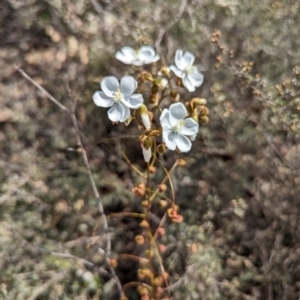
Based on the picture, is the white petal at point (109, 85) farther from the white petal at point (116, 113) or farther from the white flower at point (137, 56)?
the white flower at point (137, 56)

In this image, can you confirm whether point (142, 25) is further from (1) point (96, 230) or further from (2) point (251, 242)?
(2) point (251, 242)

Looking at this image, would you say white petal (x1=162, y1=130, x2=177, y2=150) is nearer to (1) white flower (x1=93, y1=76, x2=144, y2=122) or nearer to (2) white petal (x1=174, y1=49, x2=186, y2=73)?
(1) white flower (x1=93, y1=76, x2=144, y2=122)

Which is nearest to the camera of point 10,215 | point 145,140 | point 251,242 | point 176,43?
point 145,140

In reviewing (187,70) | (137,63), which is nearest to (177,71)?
(187,70)

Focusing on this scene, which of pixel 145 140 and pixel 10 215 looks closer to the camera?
pixel 145 140

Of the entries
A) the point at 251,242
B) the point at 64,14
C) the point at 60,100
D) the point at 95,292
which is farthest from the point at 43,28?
the point at 251,242

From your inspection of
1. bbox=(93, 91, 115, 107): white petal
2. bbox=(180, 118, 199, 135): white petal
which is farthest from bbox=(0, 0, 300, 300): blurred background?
bbox=(180, 118, 199, 135): white petal
